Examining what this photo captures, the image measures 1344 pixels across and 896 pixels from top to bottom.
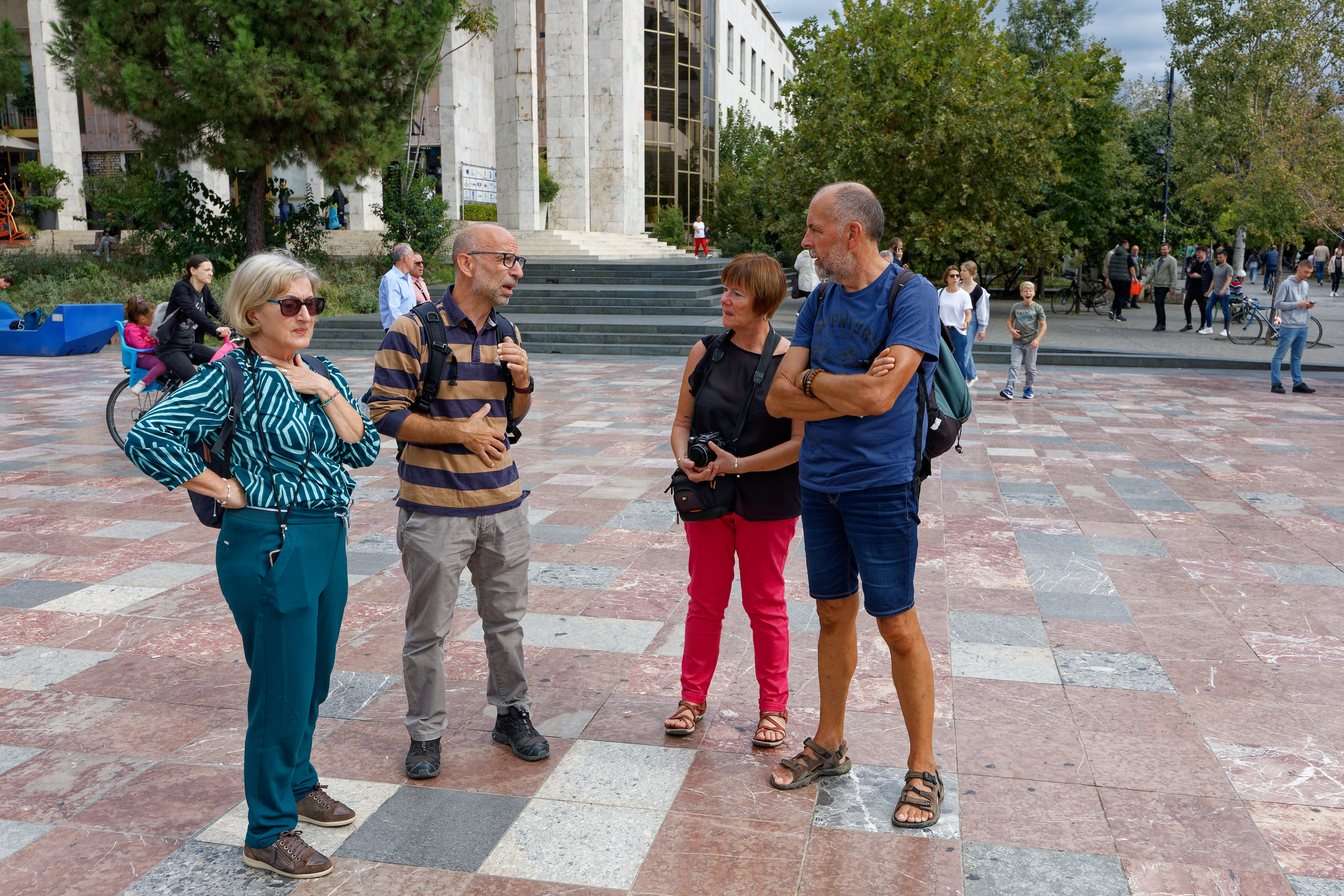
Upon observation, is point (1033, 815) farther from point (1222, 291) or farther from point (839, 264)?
point (1222, 291)

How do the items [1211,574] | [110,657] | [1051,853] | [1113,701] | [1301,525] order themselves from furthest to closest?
[1301,525] → [1211,574] → [110,657] → [1113,701] → [1051,853]

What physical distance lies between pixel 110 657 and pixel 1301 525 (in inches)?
290

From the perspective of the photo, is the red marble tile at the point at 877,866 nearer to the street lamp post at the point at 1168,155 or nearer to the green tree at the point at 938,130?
the green tree at the point at 938,130

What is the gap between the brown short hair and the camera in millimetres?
3648

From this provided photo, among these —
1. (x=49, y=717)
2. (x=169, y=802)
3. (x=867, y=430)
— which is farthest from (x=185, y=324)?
(x=867, y=430)

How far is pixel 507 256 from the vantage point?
347 cm

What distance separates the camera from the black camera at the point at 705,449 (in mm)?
3703

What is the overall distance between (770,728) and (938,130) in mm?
20752

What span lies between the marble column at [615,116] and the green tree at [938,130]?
10263 mm

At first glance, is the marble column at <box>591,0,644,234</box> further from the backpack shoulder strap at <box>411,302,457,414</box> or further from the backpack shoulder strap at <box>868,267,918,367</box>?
the backpack shoulder strap at <box>868,267,918,367</box>

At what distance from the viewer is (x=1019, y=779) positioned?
11.7 ft

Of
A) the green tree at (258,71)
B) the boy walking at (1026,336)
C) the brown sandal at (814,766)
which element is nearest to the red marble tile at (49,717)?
the brown sandal at (814,766)

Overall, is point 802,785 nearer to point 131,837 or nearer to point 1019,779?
point 1019,779

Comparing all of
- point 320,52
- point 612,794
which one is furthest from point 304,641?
point 320,52
